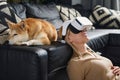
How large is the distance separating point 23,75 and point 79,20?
60 centimetres

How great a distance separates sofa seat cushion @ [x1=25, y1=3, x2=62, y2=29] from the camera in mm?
3408

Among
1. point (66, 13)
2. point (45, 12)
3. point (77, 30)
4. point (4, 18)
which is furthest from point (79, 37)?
point (66, 13)

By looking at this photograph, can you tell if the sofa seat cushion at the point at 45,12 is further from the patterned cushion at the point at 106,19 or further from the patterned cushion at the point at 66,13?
the patterned cushion at the point at 106,19

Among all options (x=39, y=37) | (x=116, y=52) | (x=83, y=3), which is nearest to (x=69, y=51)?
(x=39, y=37)

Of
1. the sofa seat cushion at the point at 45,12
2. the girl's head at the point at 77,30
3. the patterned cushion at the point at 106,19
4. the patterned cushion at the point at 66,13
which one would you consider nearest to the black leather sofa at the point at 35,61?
the girl's head at the point at 77,30

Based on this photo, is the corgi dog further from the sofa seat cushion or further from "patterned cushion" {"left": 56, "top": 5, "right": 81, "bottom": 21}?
"patterned cushion" {"left": 56, "top": 5, "right": 81, "bottom": 21}

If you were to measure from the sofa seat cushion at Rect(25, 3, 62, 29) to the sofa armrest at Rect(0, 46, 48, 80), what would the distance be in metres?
1.33

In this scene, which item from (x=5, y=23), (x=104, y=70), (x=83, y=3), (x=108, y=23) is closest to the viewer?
(x=104, y=70)

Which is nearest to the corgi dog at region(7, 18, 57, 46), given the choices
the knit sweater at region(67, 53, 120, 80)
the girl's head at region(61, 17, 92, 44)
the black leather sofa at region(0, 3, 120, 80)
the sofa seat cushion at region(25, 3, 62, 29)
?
the black leather sofa at region(0, 3, 120, 80)

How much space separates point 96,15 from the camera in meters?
4.17

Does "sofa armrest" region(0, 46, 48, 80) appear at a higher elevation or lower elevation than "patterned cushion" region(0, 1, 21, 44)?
lower

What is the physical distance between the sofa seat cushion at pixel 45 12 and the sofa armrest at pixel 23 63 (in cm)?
133

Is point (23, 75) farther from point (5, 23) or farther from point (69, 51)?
point (5, 23)

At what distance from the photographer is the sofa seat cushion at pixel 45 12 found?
3408mm
